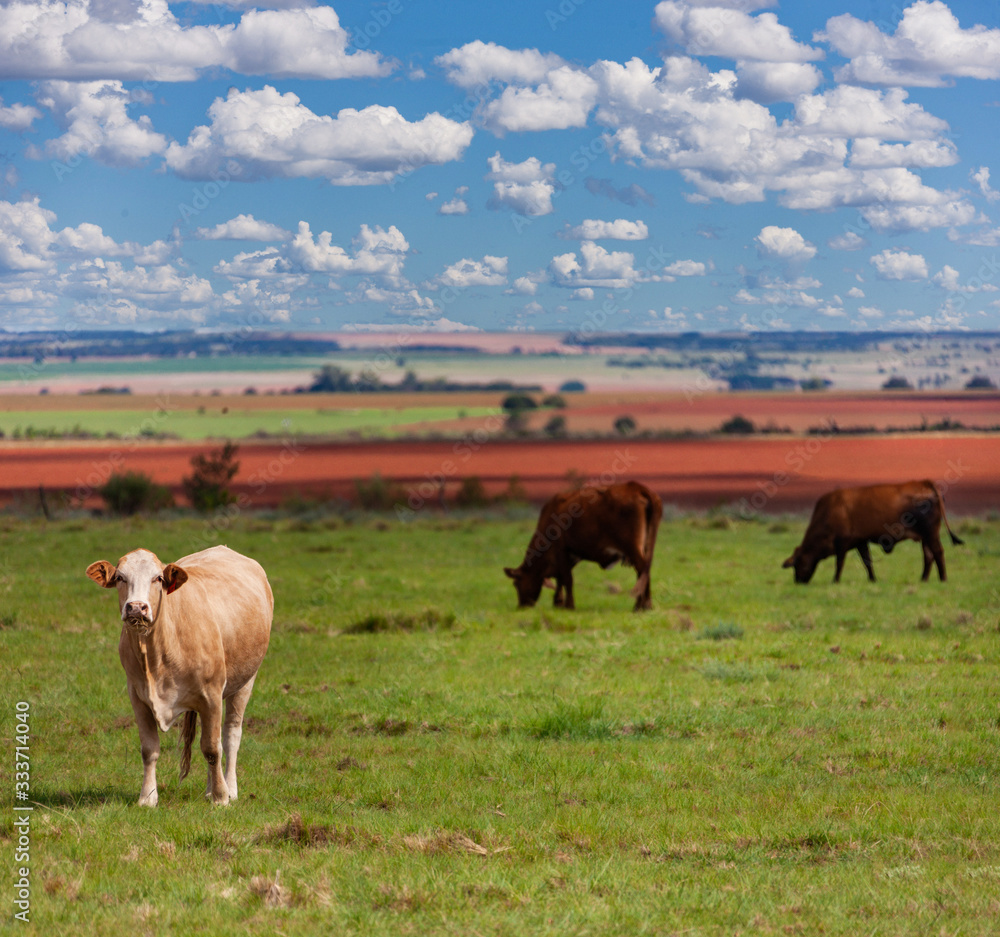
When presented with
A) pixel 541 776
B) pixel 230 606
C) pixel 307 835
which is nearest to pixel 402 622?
pixel 230 606

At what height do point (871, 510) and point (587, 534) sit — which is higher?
point (871, 510)

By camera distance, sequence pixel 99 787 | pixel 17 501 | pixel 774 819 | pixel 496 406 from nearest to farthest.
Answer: pixel 774 819 → pixel 99 787 → pixel 17 501 → pixel 496 406

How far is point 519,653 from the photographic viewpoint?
1454cm

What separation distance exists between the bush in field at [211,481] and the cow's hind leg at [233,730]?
141 feet

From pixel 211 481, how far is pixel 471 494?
41.3 ft

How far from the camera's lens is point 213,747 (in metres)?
7.91

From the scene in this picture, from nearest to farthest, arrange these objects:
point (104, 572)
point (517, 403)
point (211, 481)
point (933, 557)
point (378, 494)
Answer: point (104, 572), point (933, 557), point (211, 481), point (378, 494), point (517, 403)

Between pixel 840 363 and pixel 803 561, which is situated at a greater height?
pixel 840 363

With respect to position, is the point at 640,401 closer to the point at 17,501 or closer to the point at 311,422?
the point at 311,422

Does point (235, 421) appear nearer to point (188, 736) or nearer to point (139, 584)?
point (188, 736)

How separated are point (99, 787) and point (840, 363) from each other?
12588 centimetres

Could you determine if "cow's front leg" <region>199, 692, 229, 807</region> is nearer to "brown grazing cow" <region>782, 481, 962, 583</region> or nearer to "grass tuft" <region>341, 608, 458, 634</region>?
"grass tuft" <region>341, 608, 458, 634</region>

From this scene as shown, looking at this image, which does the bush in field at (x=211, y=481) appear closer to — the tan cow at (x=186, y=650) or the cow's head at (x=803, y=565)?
the cow's head at (x=803, y=565)

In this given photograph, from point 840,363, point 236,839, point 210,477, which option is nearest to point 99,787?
point 236,839
